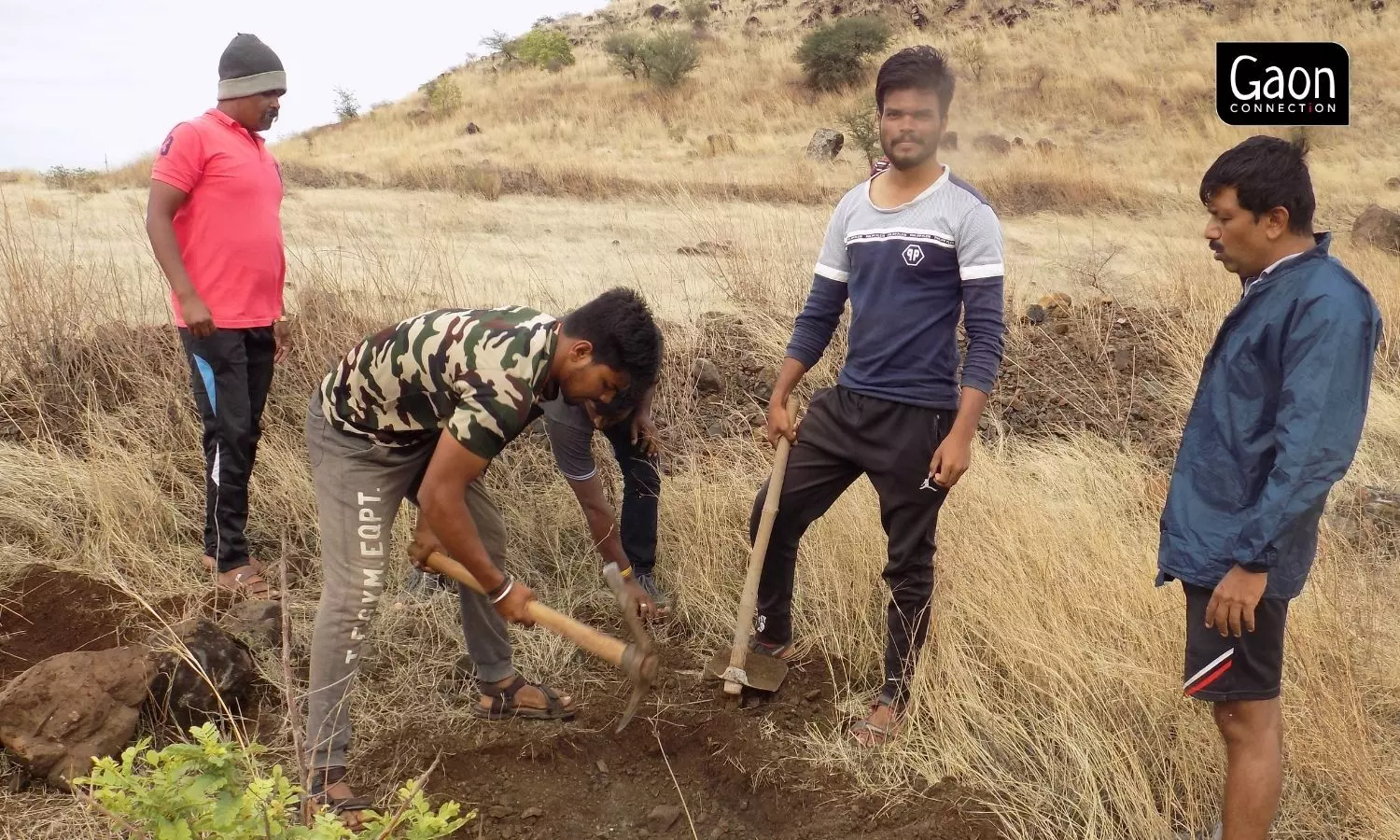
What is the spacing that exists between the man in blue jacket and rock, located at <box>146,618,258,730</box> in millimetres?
2713

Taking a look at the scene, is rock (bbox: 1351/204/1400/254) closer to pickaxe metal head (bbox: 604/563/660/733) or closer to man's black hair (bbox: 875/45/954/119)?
man's black hair (bbox: 875/45/954/119)

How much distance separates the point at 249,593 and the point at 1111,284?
7.10 meters

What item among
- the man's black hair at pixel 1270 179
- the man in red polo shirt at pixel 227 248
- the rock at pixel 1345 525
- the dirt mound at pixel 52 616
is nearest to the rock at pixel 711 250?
the man in red polo shirt at pixel 227 248

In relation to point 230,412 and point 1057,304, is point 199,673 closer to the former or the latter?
point 230,412

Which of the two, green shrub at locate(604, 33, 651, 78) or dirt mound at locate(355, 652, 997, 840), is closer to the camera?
dirt mound at locate(355, 652, 997, 840)

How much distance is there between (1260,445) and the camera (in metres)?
2.16

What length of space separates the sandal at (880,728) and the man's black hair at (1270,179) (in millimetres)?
1731

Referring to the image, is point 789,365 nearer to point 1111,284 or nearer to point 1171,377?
point 1171,377

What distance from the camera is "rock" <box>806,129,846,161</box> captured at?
775 inches

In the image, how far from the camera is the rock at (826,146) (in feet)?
64.6

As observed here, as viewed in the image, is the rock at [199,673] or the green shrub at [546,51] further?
the green shrub at [546,51]

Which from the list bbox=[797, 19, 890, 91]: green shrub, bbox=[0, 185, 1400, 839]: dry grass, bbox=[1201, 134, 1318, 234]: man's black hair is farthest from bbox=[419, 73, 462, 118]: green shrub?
bbox=[1201, 134, 1318, 234]: man's black hair

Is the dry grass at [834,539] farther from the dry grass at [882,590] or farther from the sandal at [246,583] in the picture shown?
the sandal at [246,583]

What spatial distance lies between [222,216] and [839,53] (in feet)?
84.5
